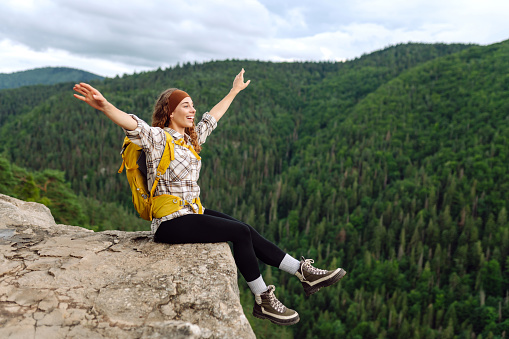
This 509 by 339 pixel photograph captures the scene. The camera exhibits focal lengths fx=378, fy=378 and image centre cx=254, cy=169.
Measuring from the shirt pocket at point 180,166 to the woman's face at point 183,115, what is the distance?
47 cm

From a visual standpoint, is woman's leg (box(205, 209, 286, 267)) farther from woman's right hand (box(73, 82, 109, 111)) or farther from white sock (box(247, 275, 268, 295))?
woman's right hand (box(73, 82, 109, 111))

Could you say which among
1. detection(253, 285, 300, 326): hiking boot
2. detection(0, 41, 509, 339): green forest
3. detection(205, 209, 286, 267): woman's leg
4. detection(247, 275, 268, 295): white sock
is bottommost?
detection(0, 41, 509, 339): green forest

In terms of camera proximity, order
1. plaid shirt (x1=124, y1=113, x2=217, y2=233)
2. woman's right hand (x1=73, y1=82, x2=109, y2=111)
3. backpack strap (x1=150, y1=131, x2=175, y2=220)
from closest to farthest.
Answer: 1. woman's right hand (x1=73, y1=82, x2=109, y2=111)
2. plaid shirt (x1=124, y1=113, x2=217, y2=233)
3. backpack strap (x1=150, y1=131, x2=175, y2=220)

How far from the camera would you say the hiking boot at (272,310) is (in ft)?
18.6

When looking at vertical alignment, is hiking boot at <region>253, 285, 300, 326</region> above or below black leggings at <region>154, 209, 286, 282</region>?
below

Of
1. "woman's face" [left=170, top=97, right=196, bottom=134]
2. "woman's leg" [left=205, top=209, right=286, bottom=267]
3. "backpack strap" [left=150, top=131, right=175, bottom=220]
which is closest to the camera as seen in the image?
"backpack strap" [left=150, top=131, right=175, bottom=220]

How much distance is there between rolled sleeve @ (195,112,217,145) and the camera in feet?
22.9

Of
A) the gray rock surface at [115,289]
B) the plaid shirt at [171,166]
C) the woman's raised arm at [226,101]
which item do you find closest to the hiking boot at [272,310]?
the gray rock surface at [115,289]

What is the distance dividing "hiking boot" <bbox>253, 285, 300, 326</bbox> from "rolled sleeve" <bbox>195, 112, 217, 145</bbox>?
2.92m

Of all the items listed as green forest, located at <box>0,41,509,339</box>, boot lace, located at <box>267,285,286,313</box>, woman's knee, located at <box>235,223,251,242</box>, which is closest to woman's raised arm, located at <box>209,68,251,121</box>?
woman's knee, located at <box>235,223,251,242</box>

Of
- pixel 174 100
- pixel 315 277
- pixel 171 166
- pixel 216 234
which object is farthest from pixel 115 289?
pixel 315 277

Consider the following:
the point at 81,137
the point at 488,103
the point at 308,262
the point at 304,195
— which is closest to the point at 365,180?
the point at 304,195

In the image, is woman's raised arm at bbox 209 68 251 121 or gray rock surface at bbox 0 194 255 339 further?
woman's raised arm at bbox 209 68 251 121

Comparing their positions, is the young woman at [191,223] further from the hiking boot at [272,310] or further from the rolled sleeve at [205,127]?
the rolled sleeve at [205,127]
